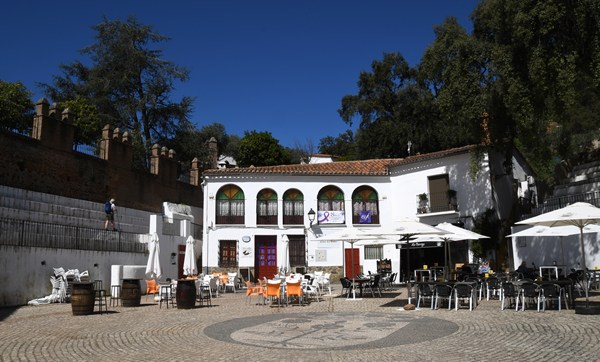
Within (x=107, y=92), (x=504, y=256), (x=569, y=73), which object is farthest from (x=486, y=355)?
A: (x=107, y=92)

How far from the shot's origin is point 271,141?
49.0 metres

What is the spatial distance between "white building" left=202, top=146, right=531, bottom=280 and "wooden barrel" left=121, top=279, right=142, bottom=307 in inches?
506

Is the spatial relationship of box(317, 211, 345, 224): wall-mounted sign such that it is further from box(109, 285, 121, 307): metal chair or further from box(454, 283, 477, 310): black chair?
box(454, 283, 477, 310): black chair

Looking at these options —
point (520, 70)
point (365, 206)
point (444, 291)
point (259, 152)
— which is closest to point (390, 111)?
point (259, 152)

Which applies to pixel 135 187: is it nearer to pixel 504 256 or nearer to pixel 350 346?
pixel 504 256

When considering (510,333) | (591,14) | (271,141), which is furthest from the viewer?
(271,141)

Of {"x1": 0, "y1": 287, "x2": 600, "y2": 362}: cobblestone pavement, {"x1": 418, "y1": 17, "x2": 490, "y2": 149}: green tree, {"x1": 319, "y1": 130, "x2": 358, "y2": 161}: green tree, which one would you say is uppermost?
{"x1": 319, "y1": 130, "x2": 358, "y2": 161}: green tree

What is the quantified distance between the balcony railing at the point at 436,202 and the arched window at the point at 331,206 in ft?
14.9

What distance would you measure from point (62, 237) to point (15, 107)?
1696 cm

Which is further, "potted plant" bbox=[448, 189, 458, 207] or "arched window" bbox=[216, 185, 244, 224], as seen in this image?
"arched window" bbox=[216, 185, 244, 224]

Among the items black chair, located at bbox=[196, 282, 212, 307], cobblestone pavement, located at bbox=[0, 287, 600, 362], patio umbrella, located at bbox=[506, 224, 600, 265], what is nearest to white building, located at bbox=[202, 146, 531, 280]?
patio umbrella, located at bbox=[506, 224, 600, 265]

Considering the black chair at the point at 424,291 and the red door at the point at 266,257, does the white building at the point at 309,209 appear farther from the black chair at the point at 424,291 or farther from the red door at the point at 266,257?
the black chair at the point at 424,291

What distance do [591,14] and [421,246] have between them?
46.8 feet

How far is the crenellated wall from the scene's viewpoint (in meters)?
23.7
